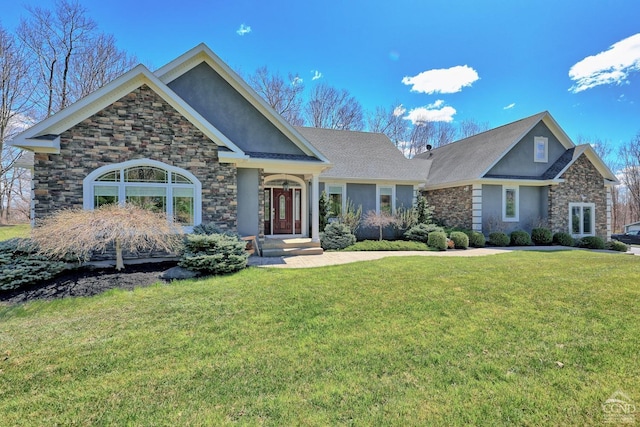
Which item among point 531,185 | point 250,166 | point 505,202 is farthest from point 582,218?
point 250,166

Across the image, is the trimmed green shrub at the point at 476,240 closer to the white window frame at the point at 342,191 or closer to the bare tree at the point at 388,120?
the white window frame at the point at 342,191

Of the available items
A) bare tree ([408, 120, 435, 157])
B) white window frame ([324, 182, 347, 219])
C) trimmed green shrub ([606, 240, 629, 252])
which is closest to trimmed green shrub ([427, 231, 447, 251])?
white window frame ([324, 182, 347, 219])

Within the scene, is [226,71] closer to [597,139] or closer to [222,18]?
[222,18]

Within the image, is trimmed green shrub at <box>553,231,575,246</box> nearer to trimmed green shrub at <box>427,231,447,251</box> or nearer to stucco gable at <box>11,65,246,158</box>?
trimmed green shrub at <box>427,231,447,251</box>

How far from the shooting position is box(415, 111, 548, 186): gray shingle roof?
52.5 ft

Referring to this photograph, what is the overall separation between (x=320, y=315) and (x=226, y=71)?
9.66 m

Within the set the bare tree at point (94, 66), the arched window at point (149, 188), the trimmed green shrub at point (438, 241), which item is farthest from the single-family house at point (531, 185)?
the bare tree at point (94, 66)

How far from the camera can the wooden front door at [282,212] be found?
13852 millimetres

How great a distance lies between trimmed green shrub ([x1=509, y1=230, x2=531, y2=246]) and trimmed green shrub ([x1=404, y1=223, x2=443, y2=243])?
399cm

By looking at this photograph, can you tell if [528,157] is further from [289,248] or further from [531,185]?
[289,248]

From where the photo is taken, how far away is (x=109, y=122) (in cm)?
861

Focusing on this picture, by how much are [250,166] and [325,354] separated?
819 centimetres

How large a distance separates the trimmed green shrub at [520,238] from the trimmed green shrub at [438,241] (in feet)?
14.6

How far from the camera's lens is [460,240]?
13.9m
